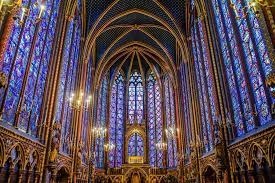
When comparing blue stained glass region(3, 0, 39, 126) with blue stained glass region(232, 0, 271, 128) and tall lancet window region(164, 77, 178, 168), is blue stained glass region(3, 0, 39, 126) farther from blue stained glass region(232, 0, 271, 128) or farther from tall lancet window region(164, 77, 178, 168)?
tall lancet window region(164, 77, 178, 168)

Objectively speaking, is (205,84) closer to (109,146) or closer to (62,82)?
(62,82)

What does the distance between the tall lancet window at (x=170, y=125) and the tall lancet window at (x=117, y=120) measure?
6093 mm

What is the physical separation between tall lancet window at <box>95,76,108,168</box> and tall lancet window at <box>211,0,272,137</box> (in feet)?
55.7

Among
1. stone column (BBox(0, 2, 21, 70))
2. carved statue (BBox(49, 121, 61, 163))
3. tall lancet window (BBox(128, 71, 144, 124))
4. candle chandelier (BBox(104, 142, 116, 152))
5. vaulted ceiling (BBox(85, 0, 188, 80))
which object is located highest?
vaulted ceiling (BBox(85, 0, 188, 80))

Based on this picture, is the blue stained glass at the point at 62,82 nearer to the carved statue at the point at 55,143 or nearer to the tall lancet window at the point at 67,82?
the tall lancet window at the point at 67,82

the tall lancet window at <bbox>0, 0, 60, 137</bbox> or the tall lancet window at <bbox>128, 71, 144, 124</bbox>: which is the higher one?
the tall lancet window at <bbox>128, 71, 144, 124</bbox>

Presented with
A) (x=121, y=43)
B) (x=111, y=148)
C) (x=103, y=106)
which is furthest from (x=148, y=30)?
(x=111, y=148)

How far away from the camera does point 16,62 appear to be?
1049 cm

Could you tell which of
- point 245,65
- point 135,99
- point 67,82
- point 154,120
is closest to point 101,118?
point 135,99

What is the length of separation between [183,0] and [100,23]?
28.6ft

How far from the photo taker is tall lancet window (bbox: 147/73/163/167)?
28.8m

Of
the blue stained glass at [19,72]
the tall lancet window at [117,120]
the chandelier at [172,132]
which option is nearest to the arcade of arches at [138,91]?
the blue stained glass at [19,72]

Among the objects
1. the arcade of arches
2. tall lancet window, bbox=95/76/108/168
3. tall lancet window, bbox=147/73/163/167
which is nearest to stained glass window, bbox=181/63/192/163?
the arcade of arches

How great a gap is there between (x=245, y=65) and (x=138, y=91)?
22.3 metres
